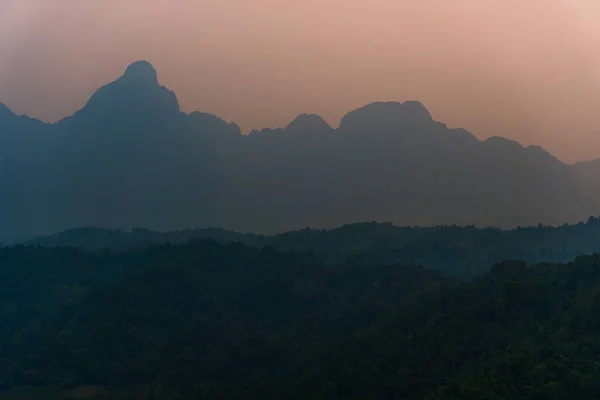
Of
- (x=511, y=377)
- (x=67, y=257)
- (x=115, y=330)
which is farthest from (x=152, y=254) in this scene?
(x=511, y=377)

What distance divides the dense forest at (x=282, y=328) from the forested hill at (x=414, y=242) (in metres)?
6.44

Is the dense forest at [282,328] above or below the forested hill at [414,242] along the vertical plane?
below

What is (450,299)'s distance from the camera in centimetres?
2022

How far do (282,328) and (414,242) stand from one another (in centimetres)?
1626

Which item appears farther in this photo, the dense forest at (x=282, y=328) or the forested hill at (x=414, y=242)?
the forested hill at (x=414, y=242)

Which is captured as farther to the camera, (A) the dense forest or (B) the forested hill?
(B) the forested hill

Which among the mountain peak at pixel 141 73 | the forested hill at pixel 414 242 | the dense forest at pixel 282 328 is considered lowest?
the dense forest at pixel 282 328

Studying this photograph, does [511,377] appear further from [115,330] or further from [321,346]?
[115,330]

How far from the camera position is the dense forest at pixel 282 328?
14703 mm

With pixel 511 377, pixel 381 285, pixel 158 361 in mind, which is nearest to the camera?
pixel 511 377

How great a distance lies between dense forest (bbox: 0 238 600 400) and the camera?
1470 cm

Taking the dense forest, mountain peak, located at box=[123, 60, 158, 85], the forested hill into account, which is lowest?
the dense forest

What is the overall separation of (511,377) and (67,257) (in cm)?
2765

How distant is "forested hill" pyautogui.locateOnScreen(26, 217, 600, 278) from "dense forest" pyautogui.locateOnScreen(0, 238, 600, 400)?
644 cm
